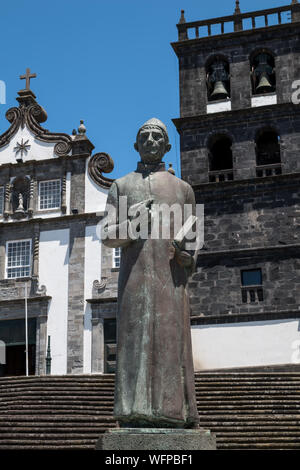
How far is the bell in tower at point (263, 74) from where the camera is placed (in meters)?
24.3

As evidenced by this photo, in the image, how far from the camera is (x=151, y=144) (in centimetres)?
598

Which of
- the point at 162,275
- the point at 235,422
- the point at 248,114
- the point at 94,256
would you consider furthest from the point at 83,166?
the point at 162,275

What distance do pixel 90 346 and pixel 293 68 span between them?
1176cm

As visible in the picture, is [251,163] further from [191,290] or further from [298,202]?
[191,290]

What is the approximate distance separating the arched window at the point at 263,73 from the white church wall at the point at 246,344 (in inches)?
320

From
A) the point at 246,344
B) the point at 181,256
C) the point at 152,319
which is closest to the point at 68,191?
the point at 246,344

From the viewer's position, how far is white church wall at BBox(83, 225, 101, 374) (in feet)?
77.9

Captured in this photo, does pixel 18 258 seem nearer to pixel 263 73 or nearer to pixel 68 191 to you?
pixel 68 191

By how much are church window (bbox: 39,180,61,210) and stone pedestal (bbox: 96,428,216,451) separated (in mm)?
21806

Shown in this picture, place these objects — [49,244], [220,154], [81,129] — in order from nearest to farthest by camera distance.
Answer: [220,154], [49,244], [81,129]

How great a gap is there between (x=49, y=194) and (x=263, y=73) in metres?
8.99

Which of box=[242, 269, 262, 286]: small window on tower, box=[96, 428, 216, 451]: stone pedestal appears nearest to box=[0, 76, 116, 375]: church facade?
box=[242, 269, 262, 286]: small window on tower

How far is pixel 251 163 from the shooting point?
23875 mm
